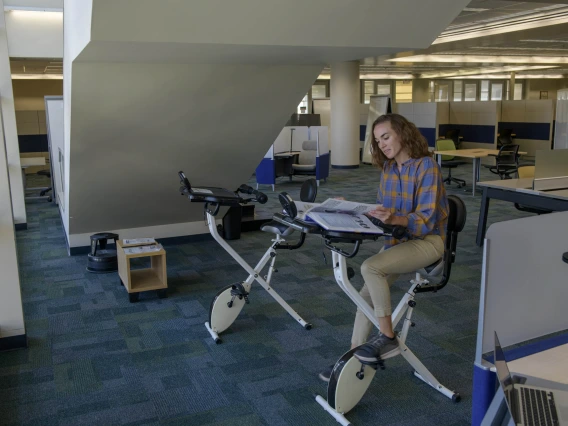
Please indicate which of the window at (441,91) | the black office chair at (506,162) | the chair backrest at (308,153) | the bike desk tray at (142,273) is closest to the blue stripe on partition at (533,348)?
the bike desk tray at (142,273)

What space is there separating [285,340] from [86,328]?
1.48 meters

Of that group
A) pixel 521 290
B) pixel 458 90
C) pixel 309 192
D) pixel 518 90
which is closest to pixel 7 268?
pixel 309 192

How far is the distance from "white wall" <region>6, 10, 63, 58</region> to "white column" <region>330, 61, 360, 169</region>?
6728 mm

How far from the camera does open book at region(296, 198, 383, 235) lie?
2416 mm

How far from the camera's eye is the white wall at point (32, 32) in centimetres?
841

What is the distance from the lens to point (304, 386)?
3250mm

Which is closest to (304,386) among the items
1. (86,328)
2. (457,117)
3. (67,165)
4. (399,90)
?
(86,328)

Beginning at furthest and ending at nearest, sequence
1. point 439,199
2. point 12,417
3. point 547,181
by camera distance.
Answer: point 547,181 < point 12,417 < point 439,199

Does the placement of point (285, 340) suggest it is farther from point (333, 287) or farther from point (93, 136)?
point (93, 136)

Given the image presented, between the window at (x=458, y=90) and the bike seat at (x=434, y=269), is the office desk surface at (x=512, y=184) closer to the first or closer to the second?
the bike seat at (x=434, y=269)

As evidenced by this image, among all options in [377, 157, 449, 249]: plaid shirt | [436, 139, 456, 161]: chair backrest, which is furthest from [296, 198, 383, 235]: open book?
[436, 139, 456, 161]: chair backrest

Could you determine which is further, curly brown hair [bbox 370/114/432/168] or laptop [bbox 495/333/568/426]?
curly brown hair [bbox 370/114/432/168]

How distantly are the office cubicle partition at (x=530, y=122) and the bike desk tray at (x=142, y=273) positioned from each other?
521 inches

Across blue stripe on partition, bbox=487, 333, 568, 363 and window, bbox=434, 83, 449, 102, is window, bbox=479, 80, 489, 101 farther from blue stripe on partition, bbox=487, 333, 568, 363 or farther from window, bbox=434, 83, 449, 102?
blue stripe on partition, bbox=487, 333, 568, 363
